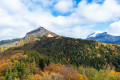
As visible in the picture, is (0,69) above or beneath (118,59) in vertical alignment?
above

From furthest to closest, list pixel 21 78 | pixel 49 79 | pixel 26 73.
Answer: pixel 26 73 < pixel 21 78 < pixel 49 79

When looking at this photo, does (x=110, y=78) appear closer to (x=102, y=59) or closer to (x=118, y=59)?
(x=102, y=59)

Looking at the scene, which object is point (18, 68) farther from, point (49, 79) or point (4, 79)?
point (49, 79)

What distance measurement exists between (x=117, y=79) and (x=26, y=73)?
71.0m

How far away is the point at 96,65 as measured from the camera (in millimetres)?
171625

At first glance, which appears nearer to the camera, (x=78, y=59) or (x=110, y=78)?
(x=110, y=78)

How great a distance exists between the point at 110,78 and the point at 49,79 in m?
37.9

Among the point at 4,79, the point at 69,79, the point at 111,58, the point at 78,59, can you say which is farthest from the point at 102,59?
the point at 4,79

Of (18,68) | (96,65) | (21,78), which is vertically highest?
(18,68)

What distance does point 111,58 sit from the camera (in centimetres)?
19400

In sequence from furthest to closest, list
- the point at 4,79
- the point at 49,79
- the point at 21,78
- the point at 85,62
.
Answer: the point at 85,62 → the point at 21,78 → the point at 4,79 → the point at 49,79

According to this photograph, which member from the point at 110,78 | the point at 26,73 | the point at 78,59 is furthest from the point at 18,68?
the point at 78,59

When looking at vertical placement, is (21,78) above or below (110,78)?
below

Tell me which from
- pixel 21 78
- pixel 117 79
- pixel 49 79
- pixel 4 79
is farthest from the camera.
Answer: pixel 21 78
